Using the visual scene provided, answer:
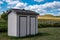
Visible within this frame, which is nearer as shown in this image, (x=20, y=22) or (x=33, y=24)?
(x=20, y=22)

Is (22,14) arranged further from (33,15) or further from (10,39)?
(10,39)

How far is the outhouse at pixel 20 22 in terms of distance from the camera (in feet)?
37.9

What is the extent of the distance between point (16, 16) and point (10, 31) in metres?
1.52

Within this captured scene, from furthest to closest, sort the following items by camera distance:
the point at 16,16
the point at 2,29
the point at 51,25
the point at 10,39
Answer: the point at 51,25 → the point at 2,29 → the point at 16,16 → the point at 10,39

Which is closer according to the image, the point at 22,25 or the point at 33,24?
the point at 22,25

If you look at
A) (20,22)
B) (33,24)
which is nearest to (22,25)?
(20,22)

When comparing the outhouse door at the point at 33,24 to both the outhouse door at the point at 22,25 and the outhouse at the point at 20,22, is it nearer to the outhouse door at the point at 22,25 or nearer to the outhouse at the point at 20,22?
the outhouse at the point at 20,22

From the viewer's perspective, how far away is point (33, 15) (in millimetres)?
12766

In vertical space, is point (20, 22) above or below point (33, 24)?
above

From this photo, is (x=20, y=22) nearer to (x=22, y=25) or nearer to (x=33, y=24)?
(x=22, y=25)

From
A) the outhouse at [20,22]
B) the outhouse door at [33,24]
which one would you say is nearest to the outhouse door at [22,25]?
the outhouse at [20,22]

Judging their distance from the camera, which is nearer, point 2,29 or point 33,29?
point 33,29

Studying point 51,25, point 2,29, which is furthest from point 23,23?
point 51,25

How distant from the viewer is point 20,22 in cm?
1168
